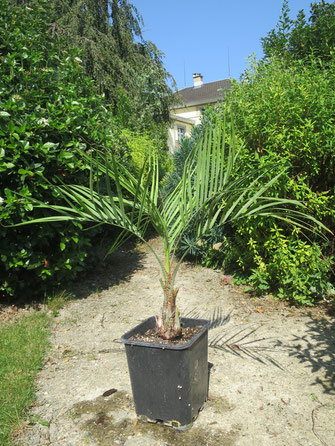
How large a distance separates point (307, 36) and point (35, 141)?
13.0ft

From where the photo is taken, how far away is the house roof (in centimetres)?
2572

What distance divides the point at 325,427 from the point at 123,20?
1285 cm

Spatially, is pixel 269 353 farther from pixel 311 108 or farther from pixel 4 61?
pixel 4 61

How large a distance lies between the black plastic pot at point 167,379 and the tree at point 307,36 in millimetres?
4430

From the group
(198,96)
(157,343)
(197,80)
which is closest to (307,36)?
(157,343)

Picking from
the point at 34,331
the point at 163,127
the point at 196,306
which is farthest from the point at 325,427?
the point at 163,127

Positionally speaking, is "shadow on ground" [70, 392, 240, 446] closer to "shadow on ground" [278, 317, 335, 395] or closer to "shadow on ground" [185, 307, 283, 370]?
"shadow on ground" [185, 307, 283, 370]

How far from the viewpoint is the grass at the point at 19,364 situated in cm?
239

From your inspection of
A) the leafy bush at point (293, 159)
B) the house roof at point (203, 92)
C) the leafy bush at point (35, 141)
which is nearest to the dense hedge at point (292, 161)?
the leafy bush at point (293, 159)

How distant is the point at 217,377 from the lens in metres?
2.90

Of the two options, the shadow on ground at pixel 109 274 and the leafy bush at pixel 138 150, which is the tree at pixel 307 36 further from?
the shadow on ground at pixel 109 274

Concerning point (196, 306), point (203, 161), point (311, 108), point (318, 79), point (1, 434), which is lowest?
point (196, 306)

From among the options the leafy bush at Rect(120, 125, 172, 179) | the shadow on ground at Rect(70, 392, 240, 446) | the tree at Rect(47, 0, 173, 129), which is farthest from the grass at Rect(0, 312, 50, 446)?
the tree at Rect(47, 0, 173, 129)

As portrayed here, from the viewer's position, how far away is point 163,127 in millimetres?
12562
